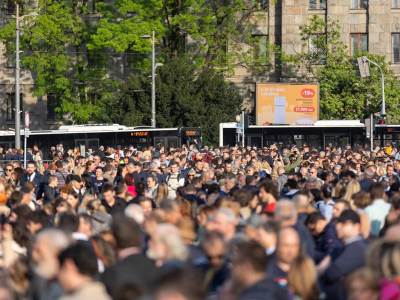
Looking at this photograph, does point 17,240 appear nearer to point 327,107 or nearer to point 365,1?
point 327,107

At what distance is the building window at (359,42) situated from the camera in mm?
82938

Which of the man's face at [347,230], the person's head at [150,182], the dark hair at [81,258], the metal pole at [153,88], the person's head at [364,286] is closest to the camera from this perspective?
the person's head at [364,286]

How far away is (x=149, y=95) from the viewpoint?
244 ft

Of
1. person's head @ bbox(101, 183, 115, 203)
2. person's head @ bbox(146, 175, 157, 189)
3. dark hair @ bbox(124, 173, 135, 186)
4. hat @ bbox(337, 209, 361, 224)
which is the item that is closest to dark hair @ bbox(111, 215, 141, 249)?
hat @ bbox(337, 209, 361, 224)

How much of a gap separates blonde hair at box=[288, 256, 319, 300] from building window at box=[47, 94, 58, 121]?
71.4 m

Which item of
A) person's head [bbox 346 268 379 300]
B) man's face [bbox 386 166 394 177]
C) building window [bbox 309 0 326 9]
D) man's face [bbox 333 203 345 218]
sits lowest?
man's face [bbox 386 166 394 177]

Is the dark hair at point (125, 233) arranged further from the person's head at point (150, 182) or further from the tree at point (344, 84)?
the tree at point (344, 84)

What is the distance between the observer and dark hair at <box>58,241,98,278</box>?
1061 centimetres

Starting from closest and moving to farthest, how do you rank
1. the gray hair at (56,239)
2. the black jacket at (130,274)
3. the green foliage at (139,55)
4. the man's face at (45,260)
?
1. the black jacket at (130,274)
2. the man's face at (45,260)
3. the gray hair at (56,239)
4. the green foliage at (139,55)

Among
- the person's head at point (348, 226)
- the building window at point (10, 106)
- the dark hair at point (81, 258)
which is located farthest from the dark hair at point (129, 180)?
the building window at point (10, 106)

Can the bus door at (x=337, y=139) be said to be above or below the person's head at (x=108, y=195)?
below

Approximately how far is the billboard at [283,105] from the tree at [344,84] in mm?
4321

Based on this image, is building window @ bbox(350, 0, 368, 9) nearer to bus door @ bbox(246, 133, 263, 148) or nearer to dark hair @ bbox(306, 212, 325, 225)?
bus door @ bbox(246, 133, 263, 148)

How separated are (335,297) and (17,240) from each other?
4655mm
